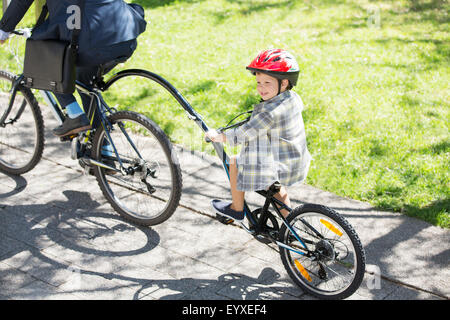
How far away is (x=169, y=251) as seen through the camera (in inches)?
178

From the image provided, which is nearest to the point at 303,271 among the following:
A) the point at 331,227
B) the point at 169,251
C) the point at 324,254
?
the point at 324,254

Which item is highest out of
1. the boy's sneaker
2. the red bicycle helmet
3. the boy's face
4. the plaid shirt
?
the red bicycle helmet

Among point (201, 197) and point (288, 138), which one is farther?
point (201, 197)

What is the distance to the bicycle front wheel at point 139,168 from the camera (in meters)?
4.47

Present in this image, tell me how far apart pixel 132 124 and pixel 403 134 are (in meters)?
3.08

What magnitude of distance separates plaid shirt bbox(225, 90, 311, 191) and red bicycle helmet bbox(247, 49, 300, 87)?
0.47 ft

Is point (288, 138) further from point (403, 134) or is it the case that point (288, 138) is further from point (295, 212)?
point (403, 134)

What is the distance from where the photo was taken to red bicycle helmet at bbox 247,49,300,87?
380 cm

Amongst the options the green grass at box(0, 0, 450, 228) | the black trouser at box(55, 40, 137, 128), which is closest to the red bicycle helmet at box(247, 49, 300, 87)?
the black trouser at box(55, 40, 137, 128)

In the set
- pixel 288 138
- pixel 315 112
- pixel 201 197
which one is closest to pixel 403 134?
pixel 315 112

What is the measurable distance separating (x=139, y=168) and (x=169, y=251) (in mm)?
689

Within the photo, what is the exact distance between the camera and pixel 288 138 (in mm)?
3924

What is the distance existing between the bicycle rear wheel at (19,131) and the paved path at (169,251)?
19cm

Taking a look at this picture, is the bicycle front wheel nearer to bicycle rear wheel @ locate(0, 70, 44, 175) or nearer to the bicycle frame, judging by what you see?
the bicycle frame
